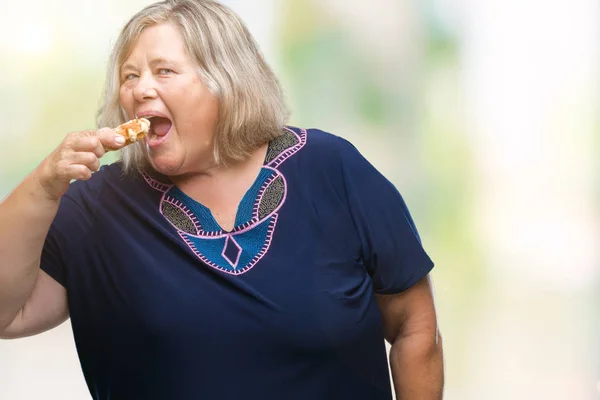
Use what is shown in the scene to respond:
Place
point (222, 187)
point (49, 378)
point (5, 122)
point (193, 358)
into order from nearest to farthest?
point (193, 358)
point (222, 187)
point (5, 122)
point (49, 378)

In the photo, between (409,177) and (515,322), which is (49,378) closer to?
(409,177)

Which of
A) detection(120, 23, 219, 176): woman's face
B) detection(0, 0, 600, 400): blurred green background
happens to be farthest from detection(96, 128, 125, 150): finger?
detection(0, 0, 600, 400): blurred green background

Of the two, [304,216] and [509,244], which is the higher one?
[304,216]

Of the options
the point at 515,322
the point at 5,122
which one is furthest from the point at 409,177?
the point at 5,122

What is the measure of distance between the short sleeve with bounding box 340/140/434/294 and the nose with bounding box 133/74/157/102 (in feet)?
1.05

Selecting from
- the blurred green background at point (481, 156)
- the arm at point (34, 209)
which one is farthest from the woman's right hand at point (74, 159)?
the blurred green background at point (481, 156)

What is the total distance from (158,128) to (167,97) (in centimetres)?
6

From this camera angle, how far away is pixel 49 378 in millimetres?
2707

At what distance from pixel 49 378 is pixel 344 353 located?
1.53 metres

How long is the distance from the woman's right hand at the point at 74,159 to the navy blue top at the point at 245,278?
17 centimetres

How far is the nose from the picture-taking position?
1392mm

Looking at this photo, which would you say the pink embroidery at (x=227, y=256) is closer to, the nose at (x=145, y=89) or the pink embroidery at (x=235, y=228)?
the pink embroidery at (x=235, y=228)

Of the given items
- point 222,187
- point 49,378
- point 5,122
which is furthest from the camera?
point 49,378

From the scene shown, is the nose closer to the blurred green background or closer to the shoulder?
the shoulder
